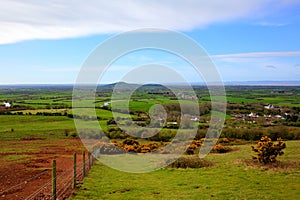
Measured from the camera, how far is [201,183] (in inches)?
486

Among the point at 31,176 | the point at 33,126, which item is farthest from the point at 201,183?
the point at 33,126

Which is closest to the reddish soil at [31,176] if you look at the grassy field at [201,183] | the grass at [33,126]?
the grassy field at [201,183]

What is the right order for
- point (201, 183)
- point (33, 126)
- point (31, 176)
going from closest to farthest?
point (201, 183), point (31, 176), point (33, 126)

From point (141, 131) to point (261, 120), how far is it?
23.6m

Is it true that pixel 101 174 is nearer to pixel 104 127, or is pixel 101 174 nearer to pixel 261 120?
pixel 104 127

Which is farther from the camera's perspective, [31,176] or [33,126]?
[33,126]

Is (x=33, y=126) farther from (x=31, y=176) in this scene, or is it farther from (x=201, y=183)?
(x=201, y=183)

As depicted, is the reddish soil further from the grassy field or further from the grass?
the grass

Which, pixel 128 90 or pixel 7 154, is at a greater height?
pixel 128 90

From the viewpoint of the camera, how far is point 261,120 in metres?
47.8

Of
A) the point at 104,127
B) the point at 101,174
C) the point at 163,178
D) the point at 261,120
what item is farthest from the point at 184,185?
the point at 261,120

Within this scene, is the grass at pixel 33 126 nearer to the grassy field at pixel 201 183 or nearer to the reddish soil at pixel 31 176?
the reddish soil at pixel 31 176

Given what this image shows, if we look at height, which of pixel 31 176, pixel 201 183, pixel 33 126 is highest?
pixel 201 183

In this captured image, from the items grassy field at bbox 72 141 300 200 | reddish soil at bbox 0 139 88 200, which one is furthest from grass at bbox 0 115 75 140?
grassy field at bbox 72 141 300 200
